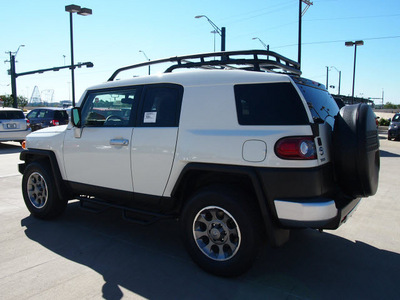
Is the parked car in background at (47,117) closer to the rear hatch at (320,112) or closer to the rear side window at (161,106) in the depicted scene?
the rear side window at (161,106)

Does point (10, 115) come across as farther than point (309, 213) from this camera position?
Yes

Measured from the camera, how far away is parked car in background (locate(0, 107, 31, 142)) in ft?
45.5

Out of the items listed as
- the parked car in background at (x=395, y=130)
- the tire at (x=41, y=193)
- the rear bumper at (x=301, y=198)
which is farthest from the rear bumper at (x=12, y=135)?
the parked car in background at (x=395, y=130)

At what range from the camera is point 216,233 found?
326 cm

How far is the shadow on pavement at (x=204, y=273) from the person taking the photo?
9.90ft

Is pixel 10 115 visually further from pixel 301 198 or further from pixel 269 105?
pixel 301 198

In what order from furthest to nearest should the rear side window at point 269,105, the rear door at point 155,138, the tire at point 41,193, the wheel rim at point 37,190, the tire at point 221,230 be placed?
the wheel rim at point 37,190, the tire at point 41,193, the rear door at point 155,138, the tire at point 221,230, the rear side window at point 269,105

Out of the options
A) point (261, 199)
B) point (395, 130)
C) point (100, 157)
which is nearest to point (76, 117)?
point (100, 157)

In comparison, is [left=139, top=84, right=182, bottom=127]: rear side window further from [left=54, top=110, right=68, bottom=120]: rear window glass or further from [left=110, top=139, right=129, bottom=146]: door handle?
[left=54, top=110, right=68, bottom=120]: rear window glass

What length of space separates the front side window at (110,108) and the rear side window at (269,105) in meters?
1.36

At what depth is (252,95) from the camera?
10.3 ft

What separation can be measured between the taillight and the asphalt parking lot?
3.18 ft

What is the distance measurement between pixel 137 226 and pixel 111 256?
990mm

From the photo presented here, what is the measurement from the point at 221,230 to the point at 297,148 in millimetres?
1065
